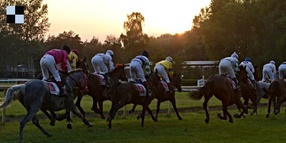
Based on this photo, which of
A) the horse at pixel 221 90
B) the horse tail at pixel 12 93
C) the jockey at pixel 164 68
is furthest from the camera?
the jockey at pixel 164 68

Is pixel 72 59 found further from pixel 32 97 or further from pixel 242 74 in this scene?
pixel 242 74

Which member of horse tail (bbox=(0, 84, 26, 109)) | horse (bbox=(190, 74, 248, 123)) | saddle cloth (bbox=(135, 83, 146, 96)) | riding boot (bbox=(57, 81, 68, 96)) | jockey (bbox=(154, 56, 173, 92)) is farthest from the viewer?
jockey (bbox=(154, 56, 173, 92))

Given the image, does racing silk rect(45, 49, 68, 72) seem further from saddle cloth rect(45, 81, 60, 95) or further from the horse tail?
the horse tail

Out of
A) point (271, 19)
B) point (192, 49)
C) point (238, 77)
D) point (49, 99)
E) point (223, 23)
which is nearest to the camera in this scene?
point (49, 99)

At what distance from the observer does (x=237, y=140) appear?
1140 centimetres

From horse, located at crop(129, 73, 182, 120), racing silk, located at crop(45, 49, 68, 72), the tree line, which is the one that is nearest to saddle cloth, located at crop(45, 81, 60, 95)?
racing silk, located at crop(45, 49, 68, 72)

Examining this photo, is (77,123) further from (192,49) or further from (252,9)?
(192,49)

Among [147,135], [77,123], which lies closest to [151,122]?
[77,123]

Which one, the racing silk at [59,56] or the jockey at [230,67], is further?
the jockey at [230,67]

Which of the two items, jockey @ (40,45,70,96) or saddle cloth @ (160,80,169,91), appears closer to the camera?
jockey @ (40,45,70,96)

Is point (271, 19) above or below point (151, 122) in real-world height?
above

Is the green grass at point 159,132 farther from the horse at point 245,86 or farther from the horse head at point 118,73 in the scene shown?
the horse at point 245,86

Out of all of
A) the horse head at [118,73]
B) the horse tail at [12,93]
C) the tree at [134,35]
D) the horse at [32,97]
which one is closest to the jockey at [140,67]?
the horse head at [118,73]

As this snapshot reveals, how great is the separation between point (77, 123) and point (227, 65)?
5.28 meters
